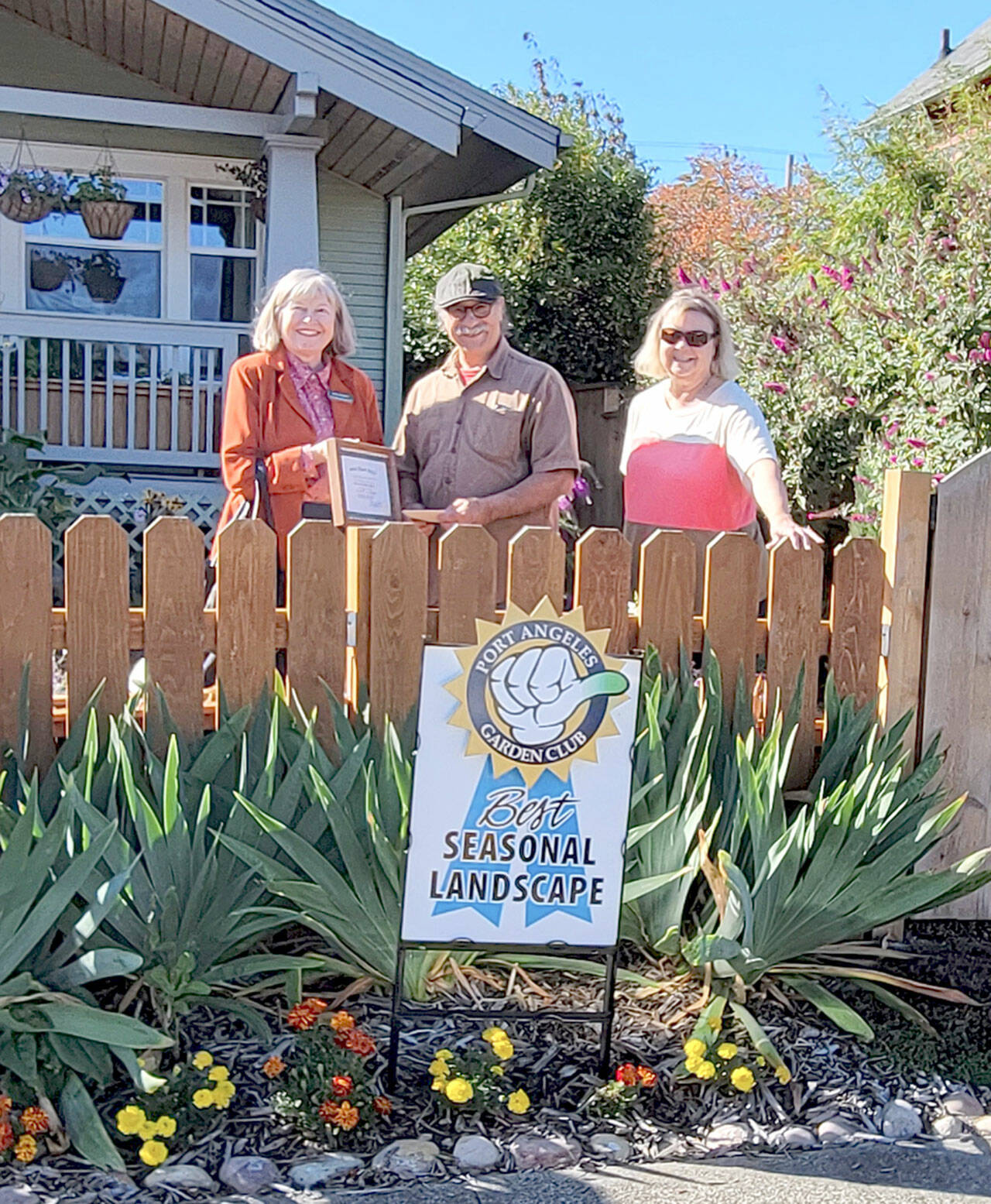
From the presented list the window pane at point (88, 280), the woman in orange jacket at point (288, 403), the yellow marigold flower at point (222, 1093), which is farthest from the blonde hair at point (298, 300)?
the window pane at point (88, 280)

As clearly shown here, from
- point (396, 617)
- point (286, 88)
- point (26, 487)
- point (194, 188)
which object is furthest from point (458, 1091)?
point (194, 188)

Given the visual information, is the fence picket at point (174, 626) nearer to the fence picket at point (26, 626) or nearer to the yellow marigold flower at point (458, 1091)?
the fence picket at point (26, 626)

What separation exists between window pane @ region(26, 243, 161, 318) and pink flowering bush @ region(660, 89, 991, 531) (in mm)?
4381

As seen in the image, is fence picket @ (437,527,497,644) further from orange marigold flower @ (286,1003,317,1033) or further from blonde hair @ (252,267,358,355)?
orange marigold flower @ (286,1003,317,1033)

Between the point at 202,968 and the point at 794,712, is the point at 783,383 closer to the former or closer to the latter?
the point at 794,712

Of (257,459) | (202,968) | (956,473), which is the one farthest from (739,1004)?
(257,459)

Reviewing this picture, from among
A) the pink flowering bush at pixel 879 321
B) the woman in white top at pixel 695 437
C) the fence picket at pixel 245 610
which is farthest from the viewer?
the pink flowering bush at pixel 879 321

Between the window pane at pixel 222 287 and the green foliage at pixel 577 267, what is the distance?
15.2 ft

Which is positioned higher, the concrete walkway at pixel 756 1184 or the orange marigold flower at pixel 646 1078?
the orange marigold flower at pixel 646 1078

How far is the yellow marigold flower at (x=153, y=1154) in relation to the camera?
233 cm

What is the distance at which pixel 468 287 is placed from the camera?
156 inches

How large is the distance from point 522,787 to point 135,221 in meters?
8.40

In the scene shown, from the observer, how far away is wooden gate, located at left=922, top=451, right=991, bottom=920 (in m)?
3.58

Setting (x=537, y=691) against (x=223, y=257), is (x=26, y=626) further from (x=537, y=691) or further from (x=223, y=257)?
(x=223, y=257)
